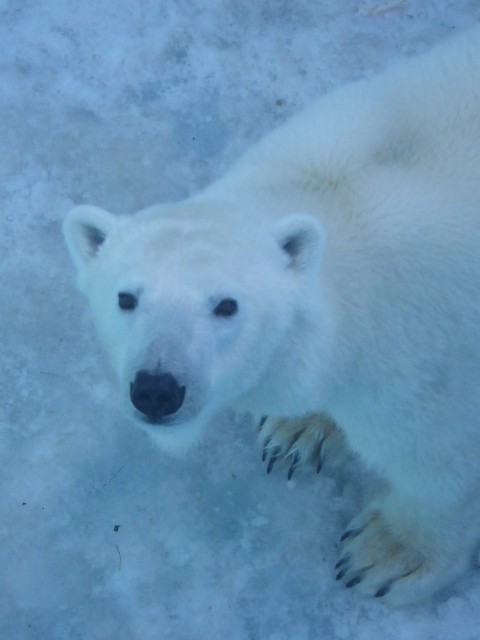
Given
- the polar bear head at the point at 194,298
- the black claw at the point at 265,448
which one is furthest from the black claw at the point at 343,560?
the polar bear head at the point at 194,298

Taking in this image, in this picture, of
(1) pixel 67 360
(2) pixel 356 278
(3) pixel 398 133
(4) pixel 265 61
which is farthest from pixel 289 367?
(4) pixel 265 61

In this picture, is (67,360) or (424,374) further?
(67,360)

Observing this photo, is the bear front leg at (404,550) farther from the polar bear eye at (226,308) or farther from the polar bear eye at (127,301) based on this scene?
the polar bear eye at (127,301)

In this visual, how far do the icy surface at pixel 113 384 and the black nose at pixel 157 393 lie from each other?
49.0 inches

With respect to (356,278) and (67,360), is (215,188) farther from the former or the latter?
(67,360)

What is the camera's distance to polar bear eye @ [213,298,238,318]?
1812mm

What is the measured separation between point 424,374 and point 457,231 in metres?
0.40

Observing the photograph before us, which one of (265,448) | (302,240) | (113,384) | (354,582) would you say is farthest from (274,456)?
(302,240)

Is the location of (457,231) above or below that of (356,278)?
above

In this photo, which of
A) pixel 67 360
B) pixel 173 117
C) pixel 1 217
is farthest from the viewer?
pixel 173 117

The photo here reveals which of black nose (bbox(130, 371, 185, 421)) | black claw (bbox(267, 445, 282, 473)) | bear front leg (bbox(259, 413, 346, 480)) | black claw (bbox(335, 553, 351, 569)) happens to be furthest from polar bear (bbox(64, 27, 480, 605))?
black claw (bbox(267, 445, 282, 473))

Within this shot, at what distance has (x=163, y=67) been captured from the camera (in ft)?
12.2

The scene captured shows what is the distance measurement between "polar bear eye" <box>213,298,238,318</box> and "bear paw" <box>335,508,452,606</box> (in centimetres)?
128

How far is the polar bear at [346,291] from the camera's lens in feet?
5.96
